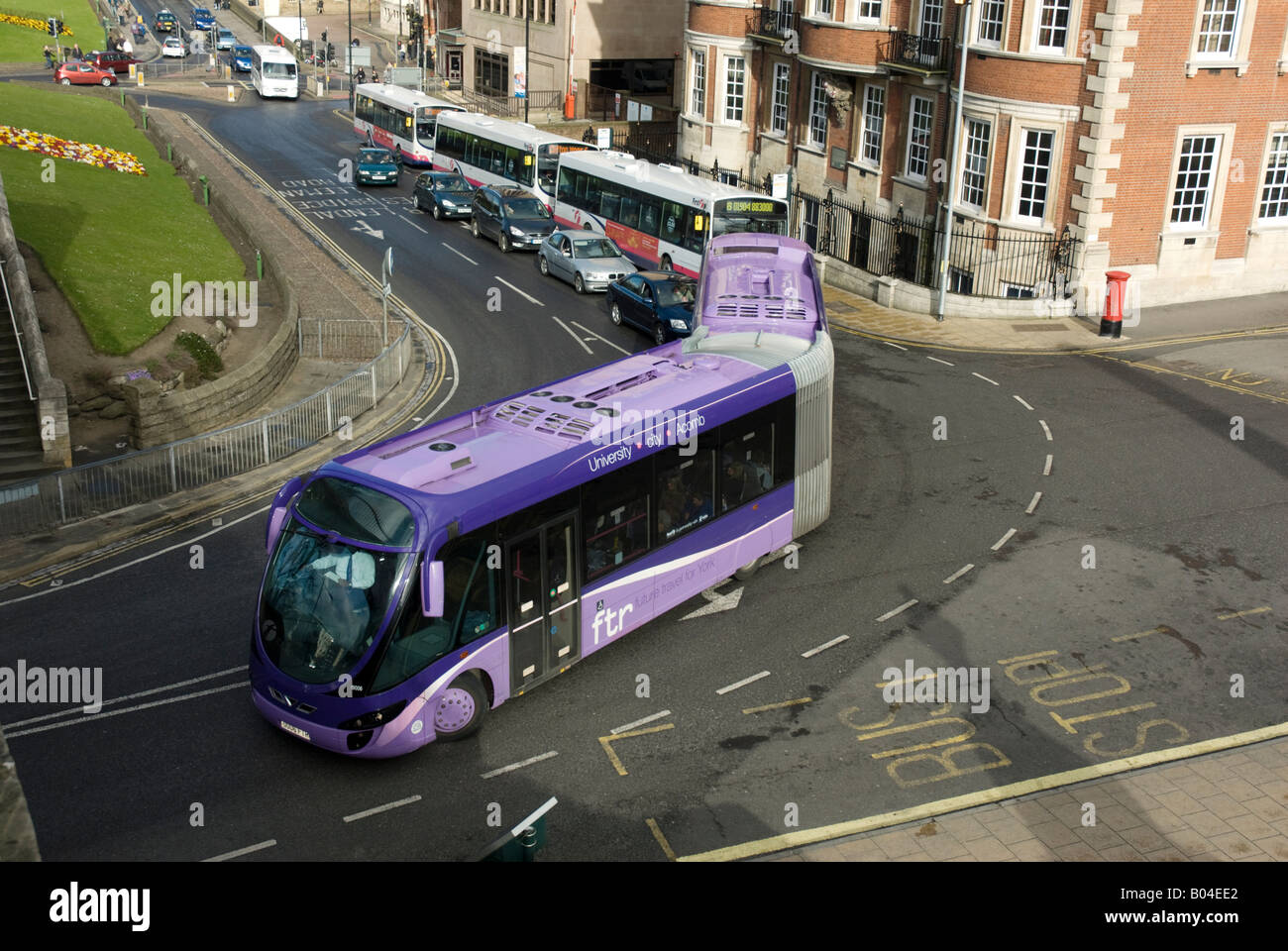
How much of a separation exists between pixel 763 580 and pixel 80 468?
11.1 metres

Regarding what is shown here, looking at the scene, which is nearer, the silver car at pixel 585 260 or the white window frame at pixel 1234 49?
the white window frame at pixel 1234 49

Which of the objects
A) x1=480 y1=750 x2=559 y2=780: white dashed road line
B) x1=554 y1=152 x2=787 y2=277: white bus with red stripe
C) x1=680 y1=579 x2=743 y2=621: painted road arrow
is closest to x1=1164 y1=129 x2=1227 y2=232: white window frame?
x1=554 y1=152 x2=787 y2=277: white bus with red stripe

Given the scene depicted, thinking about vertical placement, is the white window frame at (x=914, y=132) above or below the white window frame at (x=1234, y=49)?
below

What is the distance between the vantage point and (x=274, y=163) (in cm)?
5638

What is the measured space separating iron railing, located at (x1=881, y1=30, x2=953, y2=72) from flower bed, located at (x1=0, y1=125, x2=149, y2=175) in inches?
1104

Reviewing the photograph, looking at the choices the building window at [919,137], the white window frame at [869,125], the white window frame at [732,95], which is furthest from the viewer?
the white window frame at [732,95]

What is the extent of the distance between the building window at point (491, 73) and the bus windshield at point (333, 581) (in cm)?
6567

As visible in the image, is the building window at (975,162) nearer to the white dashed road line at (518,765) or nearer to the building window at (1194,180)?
the building window at (1194,180)

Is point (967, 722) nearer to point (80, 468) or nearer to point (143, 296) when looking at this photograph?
point (80, 468)

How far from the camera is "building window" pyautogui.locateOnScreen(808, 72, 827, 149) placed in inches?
1762

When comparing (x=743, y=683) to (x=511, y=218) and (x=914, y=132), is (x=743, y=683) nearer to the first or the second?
(x=914, y=132)

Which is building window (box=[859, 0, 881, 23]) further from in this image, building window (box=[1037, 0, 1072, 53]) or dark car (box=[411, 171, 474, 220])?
dark car (box=[411, 171, 474, 220])

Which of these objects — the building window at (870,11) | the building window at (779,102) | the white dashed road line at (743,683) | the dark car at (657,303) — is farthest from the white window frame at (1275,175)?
the white dashed road line at (743,683)

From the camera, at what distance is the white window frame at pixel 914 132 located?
127 ft
